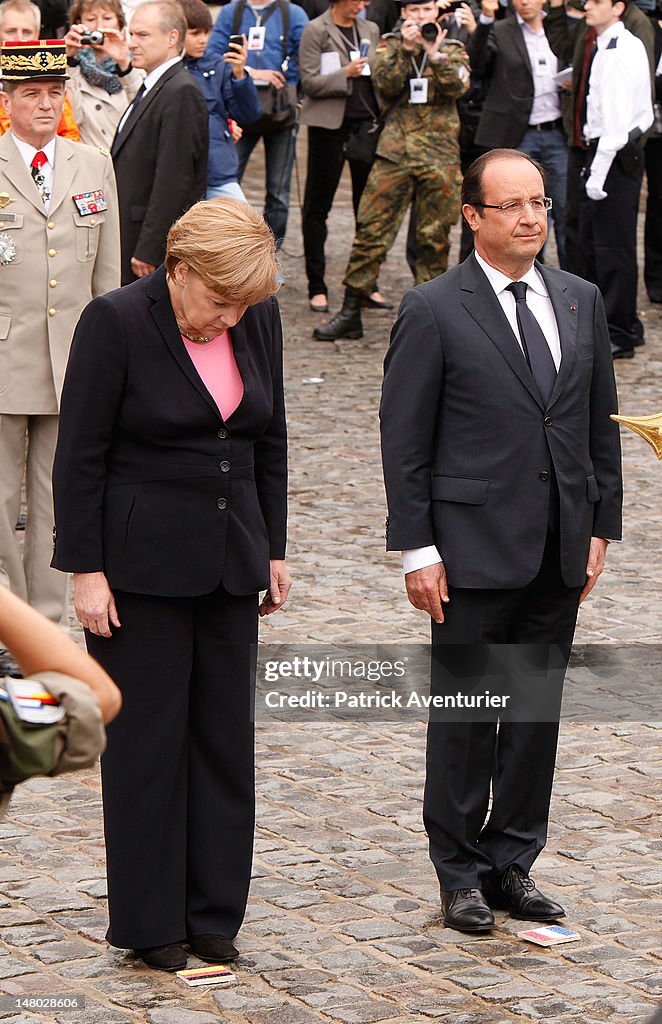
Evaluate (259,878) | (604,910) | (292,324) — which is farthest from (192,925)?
(292,324)

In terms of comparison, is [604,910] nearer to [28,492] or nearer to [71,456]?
[71,456]

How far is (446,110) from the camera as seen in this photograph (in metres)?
12.0

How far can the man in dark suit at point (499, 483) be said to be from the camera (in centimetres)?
481

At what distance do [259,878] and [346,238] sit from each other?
12.6 metres

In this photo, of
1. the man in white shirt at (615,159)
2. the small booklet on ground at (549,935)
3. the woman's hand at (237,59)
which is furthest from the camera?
the man in white shirt at (615,159)

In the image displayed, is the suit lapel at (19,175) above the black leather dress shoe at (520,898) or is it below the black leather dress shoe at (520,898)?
above

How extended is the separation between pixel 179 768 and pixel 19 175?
3.01m

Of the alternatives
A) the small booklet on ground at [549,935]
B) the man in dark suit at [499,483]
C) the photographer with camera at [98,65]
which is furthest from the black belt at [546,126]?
the small booklet on ground at [549,935]

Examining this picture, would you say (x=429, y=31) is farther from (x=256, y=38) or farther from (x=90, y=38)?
(x=90, y=38)

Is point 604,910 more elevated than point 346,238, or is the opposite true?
point 346,238

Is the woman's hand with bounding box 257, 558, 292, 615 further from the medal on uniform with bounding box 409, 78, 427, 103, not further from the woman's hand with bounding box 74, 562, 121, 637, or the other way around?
the medal on uniform with bounding box 409, 78, 427, 103

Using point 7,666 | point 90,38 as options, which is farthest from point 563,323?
point 90,38

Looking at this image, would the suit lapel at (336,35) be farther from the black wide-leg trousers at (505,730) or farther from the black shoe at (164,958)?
the black shoe at (164,958)

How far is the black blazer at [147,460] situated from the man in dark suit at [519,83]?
858cm
